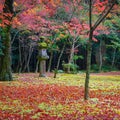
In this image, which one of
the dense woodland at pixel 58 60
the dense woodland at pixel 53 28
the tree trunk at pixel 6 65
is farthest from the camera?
the dense woodland at pixel 53 28

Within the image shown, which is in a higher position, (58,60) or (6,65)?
(58,60)

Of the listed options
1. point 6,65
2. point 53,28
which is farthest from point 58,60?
point 6,65

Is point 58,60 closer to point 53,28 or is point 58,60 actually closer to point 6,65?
point 53,28

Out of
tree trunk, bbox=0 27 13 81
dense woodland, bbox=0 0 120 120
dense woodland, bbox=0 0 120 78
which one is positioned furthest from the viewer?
dense woodland, bbox=0 0 120 78

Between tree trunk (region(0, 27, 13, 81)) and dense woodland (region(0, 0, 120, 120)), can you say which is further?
tree trunk (region(0, 27, 13, 81))

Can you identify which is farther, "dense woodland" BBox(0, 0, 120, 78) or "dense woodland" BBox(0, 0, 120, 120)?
"dense woodland" BBox(0, 0, 120, 78)

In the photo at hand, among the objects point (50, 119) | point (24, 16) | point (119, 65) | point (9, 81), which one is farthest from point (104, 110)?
point (119, 65)

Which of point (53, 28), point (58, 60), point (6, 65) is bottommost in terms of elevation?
point (6, 65)

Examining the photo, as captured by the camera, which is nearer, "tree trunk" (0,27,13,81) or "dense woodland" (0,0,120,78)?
"tree trunk" (0,27,13,81)

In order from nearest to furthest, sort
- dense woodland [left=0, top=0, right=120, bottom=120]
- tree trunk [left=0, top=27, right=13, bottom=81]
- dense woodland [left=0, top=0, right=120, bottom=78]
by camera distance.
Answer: dense woodland [left=0, top=0, right=120, bottom=120] < tree trunk [left=0, top=27, right=13, bottom=81] < dense woodland [left=0, top=0, right=120, bottom=78]

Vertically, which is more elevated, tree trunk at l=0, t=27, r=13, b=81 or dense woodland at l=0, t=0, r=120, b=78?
dense woodland at l=0, t=0, r=120, b=78

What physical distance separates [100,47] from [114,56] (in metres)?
2.41

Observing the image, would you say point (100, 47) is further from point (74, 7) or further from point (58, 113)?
point (58, 113)

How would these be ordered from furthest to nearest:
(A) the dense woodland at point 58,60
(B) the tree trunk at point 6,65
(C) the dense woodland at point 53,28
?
(C) the dense woodland at point 53,28
(B) the tree trunk at point 6,65
(A) the dense woodland at point 58,60
